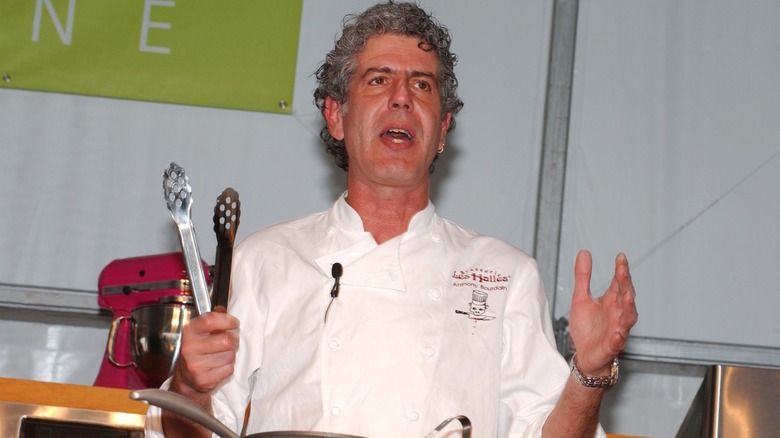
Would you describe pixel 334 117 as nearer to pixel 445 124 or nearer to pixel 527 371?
Answer: pixel 445 124

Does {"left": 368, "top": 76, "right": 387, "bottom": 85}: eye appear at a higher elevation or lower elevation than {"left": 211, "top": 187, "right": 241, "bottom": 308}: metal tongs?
higher

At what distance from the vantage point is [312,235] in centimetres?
185

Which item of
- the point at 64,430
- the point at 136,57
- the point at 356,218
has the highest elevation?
the point at 136,57

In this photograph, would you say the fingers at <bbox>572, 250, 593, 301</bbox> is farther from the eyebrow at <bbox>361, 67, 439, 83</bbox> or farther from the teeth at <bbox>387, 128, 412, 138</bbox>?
the eyebrow at <bbox>361, 67, 439, 83</bbox>

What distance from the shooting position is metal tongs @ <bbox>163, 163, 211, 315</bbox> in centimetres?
148

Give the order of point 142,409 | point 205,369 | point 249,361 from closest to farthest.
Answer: point 205,369, point 249,361, point 142,409

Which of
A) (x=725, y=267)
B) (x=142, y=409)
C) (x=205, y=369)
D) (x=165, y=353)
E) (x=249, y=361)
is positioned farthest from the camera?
(x=725, y=267)

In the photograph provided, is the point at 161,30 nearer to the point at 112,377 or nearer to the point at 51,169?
the point at 51,169

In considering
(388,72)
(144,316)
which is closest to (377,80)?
(388,72)

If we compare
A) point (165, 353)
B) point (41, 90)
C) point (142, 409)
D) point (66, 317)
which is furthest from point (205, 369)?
point (41, 90)

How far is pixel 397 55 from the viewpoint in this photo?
1914 millimetres

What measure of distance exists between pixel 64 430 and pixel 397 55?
84 centimetres

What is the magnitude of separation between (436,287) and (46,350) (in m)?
1.18

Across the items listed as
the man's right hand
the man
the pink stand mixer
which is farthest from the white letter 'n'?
the man's right hand
